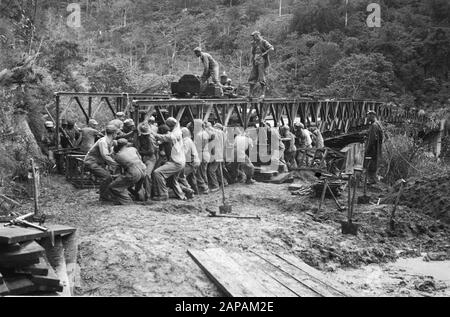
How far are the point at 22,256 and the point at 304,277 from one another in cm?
320

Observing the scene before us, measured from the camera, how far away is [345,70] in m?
34.3

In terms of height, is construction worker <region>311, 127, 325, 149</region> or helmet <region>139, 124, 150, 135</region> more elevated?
helmet <region>139, 124, 150, 135</region>

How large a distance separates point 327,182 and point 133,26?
3845 cm

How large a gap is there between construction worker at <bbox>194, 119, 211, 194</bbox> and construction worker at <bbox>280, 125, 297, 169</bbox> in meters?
3.81

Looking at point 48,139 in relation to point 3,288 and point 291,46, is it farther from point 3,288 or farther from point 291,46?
point 291,46

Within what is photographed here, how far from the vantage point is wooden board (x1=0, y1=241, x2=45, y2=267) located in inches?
194

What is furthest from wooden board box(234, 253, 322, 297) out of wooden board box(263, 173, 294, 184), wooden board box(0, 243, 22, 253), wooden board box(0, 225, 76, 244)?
wooden board box(263, 173, 294, 184)

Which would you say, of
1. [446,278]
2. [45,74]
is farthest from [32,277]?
[45,74]

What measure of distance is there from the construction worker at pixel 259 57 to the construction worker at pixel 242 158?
9.25 ft

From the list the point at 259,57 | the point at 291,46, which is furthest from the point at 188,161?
the point at 291,46

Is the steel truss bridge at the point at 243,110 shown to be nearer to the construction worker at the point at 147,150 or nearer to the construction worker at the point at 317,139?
the construction worker at the point at 147,150

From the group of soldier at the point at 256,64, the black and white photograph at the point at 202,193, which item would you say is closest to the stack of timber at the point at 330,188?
the black and white photograph at the point at 202,193

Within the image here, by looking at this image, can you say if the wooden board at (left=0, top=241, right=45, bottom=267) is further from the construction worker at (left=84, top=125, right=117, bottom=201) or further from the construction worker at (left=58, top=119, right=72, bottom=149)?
the construction worker at (left=58, top=119, right=72, bottom=149)

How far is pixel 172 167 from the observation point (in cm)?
1098
